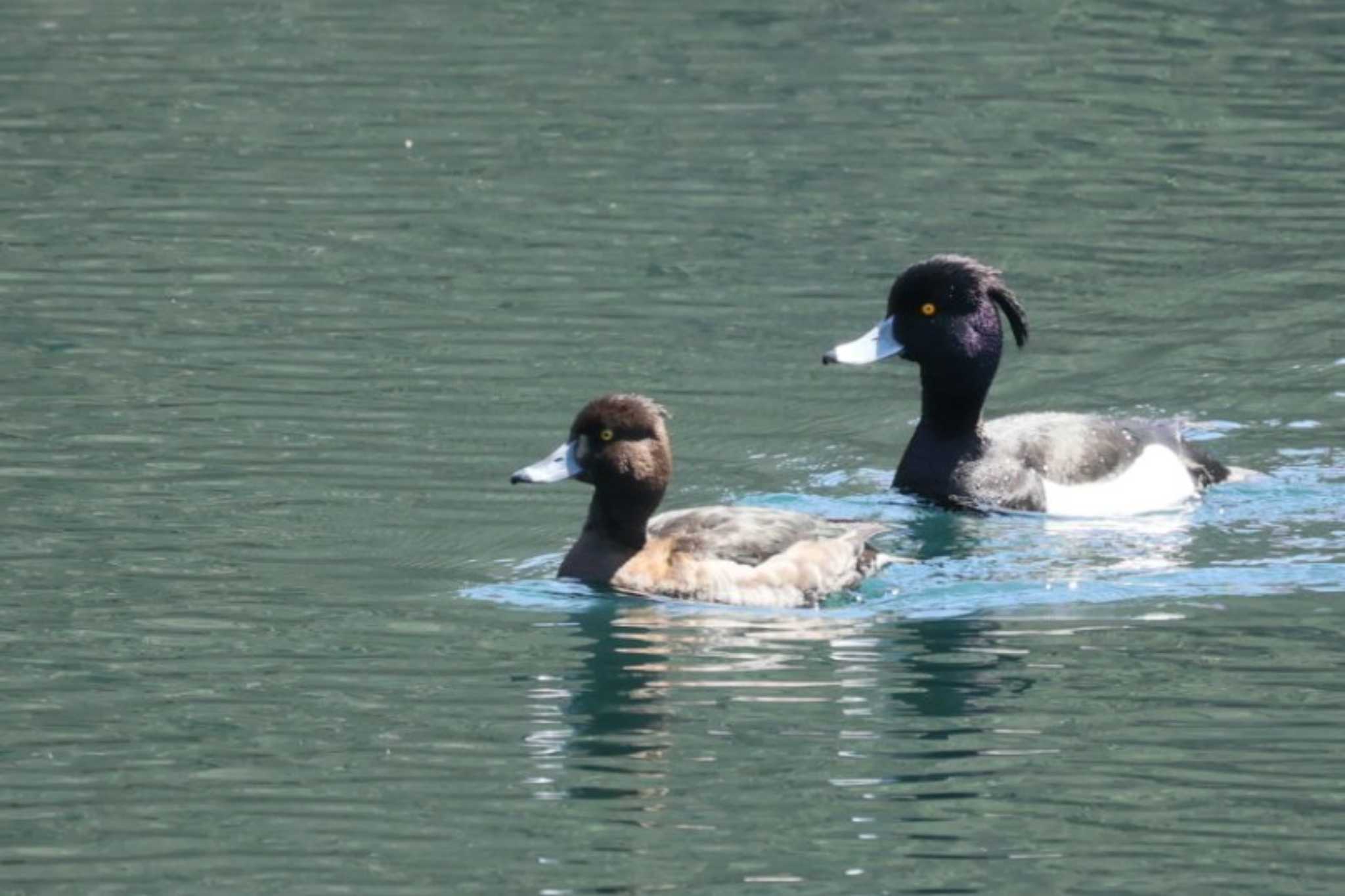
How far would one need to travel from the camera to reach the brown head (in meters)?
11.7

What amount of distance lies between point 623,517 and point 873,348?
2863mm

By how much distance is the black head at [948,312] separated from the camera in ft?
46.2

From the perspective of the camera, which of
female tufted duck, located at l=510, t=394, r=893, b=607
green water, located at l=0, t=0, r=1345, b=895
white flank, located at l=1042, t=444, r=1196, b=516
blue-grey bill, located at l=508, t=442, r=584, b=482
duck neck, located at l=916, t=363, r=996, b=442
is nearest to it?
green water, located at l=0, t=0, r=1345, b=895

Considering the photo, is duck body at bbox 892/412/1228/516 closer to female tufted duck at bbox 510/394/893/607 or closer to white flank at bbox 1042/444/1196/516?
white flank at bbox 1042/444/1196/516

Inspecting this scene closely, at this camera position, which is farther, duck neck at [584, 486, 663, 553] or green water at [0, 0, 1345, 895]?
duck neck at [584, 486, 663, 553]

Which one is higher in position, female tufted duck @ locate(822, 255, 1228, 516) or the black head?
the black head

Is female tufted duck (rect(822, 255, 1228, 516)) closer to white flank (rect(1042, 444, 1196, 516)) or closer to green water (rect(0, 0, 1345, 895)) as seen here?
white flank (rect(1042, 444, 1196, 516))

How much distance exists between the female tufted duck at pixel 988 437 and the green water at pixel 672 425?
0.24 metres

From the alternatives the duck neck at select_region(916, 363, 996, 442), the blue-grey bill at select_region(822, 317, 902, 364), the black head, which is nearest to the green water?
the duck neck at select_region(916, 363, 996, 442)

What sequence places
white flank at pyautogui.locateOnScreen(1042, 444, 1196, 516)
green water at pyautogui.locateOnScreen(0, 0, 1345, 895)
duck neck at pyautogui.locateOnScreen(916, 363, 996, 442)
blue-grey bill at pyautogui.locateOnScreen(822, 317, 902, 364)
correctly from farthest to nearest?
blue-grey bill at pyautogui.locateOnScreen(822, 317, 902, 364) → duck neck at pyautogui.locateOnScreen(916, 363, 996, 442) → white flank at pyautogui.locateOnScreen(1042, 444, 1196, 516) → green water at pyautogui.locateOnScreen(0, 0, 1345, 895)

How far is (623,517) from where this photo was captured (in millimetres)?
11727

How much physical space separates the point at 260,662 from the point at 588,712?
140 cm

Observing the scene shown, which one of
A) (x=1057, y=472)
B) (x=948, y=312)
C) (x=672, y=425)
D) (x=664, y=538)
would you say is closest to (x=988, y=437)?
(x=1057, y=472)

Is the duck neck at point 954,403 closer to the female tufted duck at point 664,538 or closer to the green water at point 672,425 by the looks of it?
the green water at point 672,425
